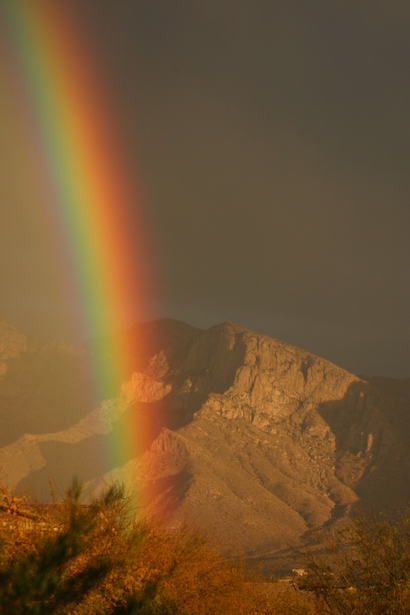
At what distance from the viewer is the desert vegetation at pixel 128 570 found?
20.4m

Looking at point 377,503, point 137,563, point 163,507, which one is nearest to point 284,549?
point 163,507

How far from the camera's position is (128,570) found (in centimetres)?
2458

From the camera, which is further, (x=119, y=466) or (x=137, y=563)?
(x=119, y=466)

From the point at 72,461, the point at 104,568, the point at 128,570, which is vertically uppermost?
the point at 72,461

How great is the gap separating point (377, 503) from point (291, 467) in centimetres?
3021

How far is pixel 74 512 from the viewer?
73.6ft

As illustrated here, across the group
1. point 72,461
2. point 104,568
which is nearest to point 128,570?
point 104,568

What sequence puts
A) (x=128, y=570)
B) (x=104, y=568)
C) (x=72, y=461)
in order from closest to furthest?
(x=104, y=568) → (x=128, y=570) → (x=72, y=461)

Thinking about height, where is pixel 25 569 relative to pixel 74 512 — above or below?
below

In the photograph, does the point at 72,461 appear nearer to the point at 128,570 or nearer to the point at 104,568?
the point at 128,570

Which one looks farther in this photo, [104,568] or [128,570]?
[128,570]

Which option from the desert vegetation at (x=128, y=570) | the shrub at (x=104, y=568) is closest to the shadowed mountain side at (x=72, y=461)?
the shrub at (x=104, y=568)

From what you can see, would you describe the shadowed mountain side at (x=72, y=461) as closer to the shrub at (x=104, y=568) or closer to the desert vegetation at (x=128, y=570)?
the shrub at (x=104, y=568)

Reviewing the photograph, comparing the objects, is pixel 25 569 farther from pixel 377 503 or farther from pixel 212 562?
pixel 377 503
